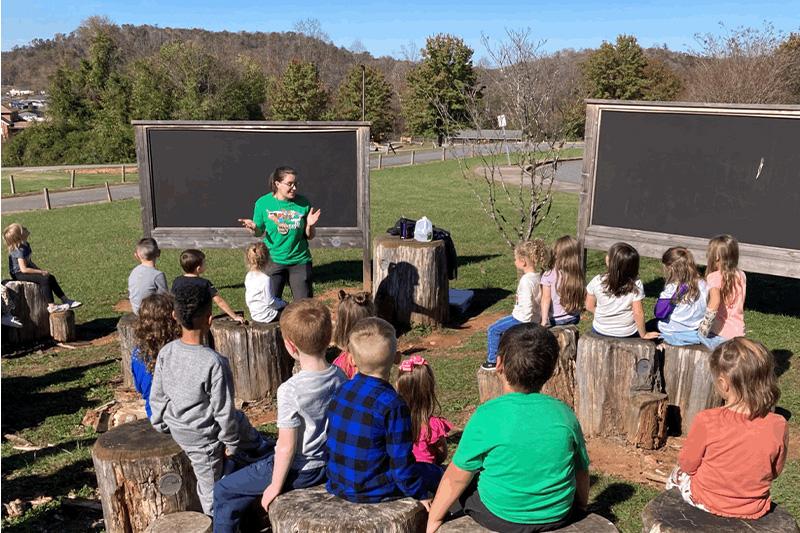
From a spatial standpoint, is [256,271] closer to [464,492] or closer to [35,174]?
[464,492]

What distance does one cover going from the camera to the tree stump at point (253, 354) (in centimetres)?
671

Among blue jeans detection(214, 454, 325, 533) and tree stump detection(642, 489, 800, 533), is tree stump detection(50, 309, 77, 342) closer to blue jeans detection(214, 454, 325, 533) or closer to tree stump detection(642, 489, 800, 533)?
blue jeans detection(214, 454, 325, 533)

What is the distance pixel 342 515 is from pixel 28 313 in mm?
7103

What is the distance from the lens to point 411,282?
9.02m

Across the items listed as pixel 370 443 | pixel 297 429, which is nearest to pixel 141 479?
pixel 297 429

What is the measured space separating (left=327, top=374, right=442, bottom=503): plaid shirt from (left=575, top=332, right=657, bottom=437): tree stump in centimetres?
284

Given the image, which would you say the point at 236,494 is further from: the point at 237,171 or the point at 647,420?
the point at 237,171

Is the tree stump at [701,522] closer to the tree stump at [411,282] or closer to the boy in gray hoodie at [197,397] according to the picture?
the boy in gray hoodie at [197,397]

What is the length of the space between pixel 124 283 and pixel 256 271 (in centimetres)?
610

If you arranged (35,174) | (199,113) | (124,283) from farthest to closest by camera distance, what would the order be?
1. (199,113)
2. (35,174)
3. (124,283)

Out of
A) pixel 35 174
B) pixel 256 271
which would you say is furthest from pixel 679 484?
pixel 35 174

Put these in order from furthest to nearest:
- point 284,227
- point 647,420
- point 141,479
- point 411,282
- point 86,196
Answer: point 86,196 → point 411,282 → point 284,227 → point 647,420 → point 141,479

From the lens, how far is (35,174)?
1464 inches

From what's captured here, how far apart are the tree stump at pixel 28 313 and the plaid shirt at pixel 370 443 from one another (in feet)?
22.5
